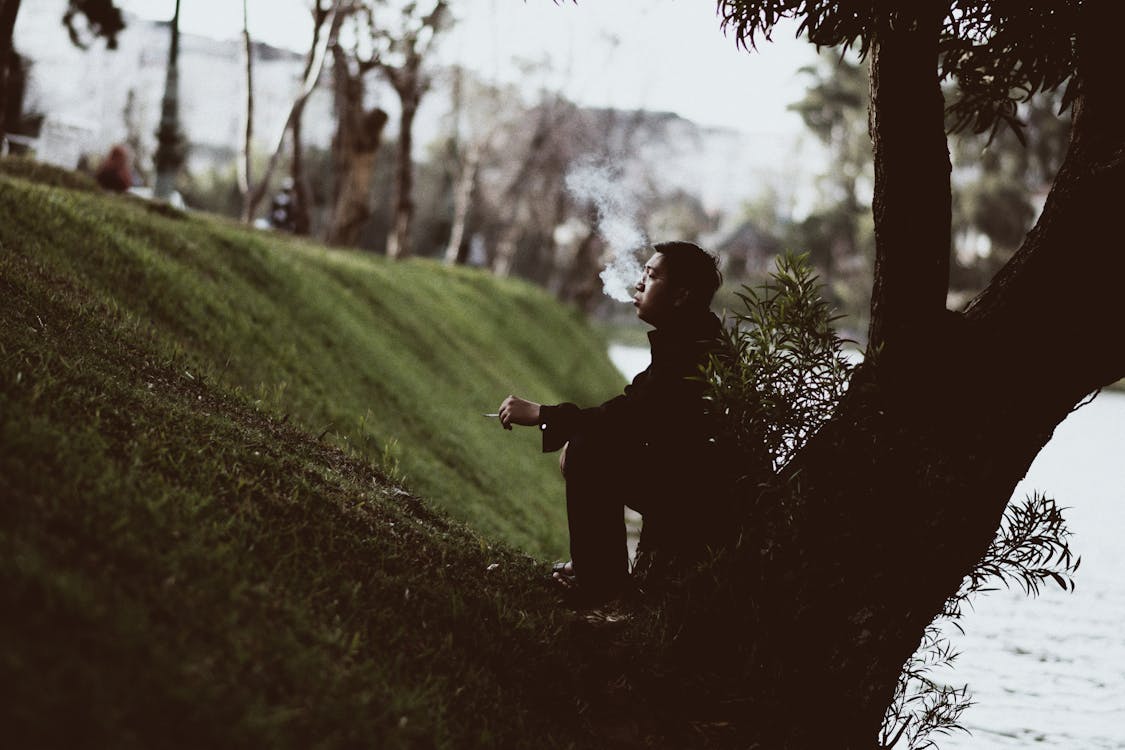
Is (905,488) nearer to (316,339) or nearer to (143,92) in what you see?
(316,339)

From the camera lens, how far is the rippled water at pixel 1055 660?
23.9 feet

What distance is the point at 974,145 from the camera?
2195 inches

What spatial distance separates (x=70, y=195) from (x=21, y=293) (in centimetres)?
508

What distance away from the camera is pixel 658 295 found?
4.95m

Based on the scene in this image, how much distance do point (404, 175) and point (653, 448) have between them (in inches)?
952

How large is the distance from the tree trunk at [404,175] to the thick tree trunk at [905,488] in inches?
918

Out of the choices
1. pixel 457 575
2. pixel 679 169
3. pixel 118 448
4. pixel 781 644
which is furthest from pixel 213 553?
pixel 679 169

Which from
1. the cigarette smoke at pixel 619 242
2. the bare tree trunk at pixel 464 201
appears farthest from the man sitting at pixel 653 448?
the bare tree trunk at pixel 464 201

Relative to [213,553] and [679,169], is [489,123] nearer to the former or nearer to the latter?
[679,169]

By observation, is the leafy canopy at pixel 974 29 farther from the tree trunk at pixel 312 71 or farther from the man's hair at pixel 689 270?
the tree trunk at pixel 312 71

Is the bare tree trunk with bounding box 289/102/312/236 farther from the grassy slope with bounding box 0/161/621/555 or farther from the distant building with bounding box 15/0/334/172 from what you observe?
the grassy slope with bounding box 0/161/621/555

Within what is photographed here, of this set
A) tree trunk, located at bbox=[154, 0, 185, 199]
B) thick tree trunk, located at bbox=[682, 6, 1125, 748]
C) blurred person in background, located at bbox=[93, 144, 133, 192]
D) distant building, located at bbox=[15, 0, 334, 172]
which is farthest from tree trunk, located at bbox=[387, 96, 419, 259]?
thick tree trunk, located at bbox=[682, 6, 1125, 748]

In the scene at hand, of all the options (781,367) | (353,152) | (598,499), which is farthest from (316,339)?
(353,152)

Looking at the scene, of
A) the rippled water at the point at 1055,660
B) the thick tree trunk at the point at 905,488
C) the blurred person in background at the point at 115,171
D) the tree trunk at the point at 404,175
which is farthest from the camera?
the tree trunk at the point at 404,175
